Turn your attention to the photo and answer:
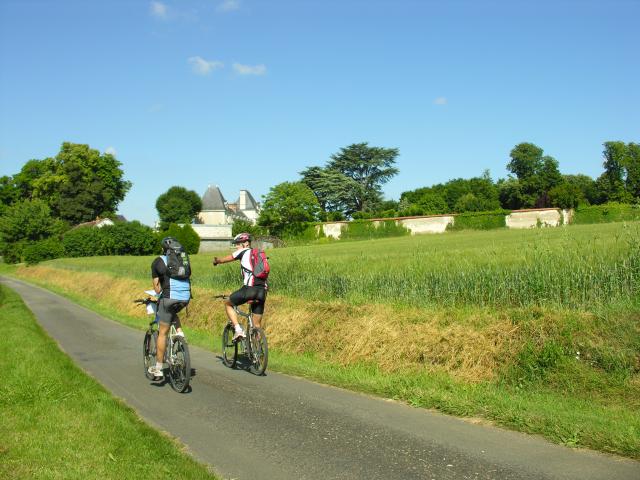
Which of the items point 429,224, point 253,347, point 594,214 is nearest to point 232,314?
point 253,347

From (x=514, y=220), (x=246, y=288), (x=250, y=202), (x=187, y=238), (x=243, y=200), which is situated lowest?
(x=246, y=288)

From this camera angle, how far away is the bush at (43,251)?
2574 inches

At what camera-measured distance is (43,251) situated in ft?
217

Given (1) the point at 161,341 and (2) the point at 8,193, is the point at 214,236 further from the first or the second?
(1) the point at 161,341

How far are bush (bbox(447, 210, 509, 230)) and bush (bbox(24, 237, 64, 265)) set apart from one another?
44.1 metres

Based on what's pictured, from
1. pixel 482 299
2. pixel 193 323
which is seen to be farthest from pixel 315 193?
pixel 482 299

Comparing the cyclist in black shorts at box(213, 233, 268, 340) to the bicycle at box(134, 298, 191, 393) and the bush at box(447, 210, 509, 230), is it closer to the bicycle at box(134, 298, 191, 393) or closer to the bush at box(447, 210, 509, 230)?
the bicycle at box(134, 298, 191, 393)

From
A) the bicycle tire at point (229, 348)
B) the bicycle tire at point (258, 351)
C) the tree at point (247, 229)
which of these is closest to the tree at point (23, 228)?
the tree at point (247, 229)

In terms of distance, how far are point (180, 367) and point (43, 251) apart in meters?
64.6

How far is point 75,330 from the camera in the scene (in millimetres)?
17234

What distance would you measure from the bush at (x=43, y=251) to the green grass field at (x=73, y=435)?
6201cm

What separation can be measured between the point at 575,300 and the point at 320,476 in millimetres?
6137

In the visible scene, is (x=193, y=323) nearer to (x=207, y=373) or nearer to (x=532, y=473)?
(x=207, y=373)

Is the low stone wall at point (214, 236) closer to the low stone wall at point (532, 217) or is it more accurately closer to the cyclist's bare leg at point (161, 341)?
the low stone wall at point (532, 217)
